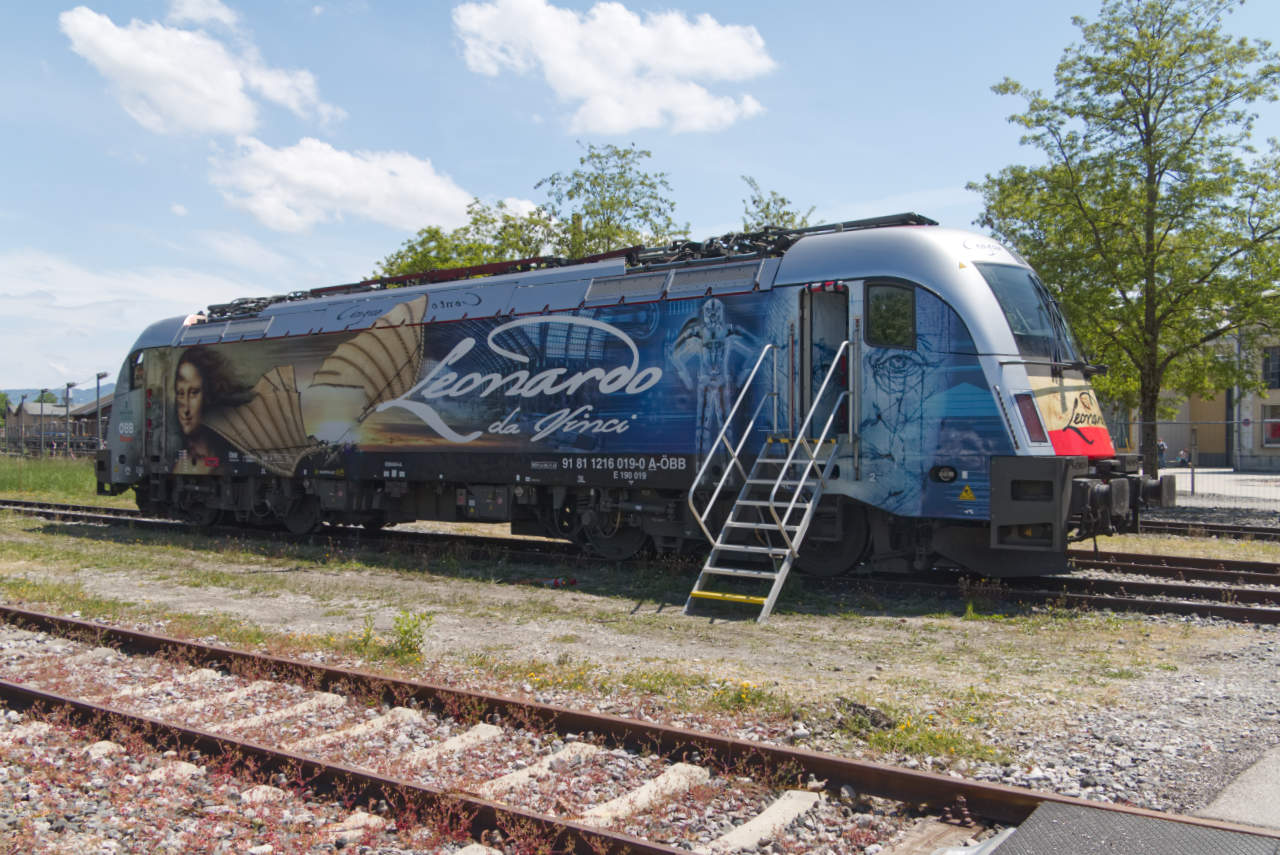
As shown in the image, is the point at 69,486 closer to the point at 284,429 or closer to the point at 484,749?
the point at 284,429

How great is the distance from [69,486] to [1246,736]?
30.4 metres

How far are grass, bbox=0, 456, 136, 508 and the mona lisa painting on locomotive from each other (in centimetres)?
1034

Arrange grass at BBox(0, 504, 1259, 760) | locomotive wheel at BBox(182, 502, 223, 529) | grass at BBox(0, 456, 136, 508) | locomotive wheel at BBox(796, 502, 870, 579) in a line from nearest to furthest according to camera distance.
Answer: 1. grass at BBox(0, 504, 1259, 760)
2. locomotive wheel at BBox(796, 502, 870, 579)
3. locomotive wheel at BBox(182, 502, 223, 529)
4. grass at BBox(0, 456, 136, 508)

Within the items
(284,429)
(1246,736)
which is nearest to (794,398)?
(1246,736)

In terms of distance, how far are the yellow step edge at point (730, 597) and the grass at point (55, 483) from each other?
19830mm

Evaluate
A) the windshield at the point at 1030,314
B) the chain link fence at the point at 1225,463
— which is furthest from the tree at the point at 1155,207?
the windshield at the point at 1030,314

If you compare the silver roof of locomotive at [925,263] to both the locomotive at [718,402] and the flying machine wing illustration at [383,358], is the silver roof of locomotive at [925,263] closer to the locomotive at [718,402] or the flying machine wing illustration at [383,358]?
the locomotive at [718,402]

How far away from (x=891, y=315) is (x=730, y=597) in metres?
3.32

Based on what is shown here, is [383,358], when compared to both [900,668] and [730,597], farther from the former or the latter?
[900,668]

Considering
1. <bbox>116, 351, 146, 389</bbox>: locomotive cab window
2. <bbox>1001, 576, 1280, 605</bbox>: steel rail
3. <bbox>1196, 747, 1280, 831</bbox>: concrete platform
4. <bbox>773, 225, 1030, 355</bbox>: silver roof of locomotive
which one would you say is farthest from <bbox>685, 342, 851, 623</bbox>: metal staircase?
<bbox>116, 351, 146, 389</bbox>: locomotive cab window

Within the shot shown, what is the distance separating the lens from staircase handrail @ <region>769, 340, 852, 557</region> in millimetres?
9578

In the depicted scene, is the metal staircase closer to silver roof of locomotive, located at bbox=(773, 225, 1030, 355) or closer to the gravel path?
the gravel path

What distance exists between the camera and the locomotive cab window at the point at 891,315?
9.84 m

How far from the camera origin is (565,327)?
12227 millimetres
